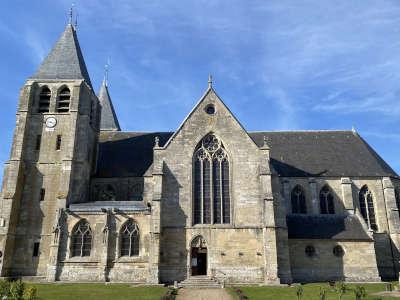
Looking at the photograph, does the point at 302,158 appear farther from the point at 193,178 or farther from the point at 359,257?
the point at 193,178

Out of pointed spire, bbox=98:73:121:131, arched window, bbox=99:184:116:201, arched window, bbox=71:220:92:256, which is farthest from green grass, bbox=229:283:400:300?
pointed spire, bbox=98:73:121:131

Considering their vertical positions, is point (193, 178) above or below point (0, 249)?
above

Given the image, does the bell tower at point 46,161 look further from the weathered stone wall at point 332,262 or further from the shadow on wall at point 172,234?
the weathered stone wall at point 332,262

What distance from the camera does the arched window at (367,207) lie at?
34.7 metres

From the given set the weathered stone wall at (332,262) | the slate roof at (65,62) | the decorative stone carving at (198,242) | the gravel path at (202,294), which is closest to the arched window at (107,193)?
the slate roof at (65,62)

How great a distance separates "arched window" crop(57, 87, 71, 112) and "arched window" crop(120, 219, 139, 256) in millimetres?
12746

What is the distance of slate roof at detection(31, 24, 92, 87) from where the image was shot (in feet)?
117

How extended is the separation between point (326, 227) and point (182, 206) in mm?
12236

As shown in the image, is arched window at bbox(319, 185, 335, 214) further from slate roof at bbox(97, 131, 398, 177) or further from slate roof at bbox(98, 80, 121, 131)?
slate roof at bbox(98, 80, 121, 131)

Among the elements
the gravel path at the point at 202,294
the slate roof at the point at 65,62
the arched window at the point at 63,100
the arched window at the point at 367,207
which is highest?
the slate roof at the point at 65,62

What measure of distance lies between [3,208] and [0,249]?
311 centimetres

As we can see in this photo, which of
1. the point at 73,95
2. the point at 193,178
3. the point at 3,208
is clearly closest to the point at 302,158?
the point at 193,178

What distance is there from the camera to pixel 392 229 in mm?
33625

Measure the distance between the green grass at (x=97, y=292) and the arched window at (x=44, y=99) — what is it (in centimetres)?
1593
